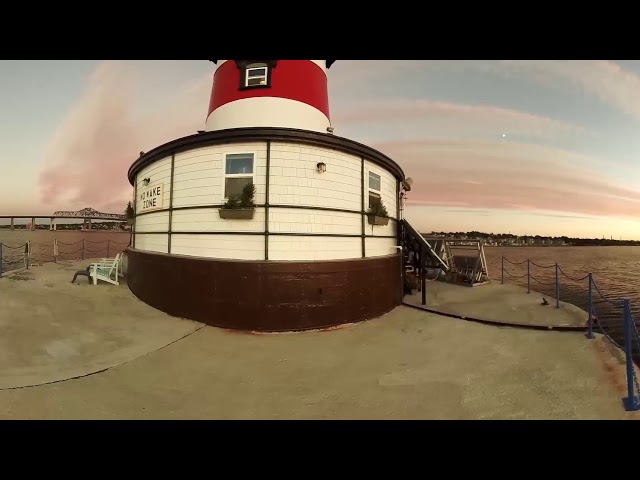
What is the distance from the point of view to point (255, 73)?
9.71 meters

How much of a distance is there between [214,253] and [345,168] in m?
4.29

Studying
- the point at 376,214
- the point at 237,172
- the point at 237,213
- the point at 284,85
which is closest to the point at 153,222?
the point at 237,172

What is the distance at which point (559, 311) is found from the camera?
860 centimetres

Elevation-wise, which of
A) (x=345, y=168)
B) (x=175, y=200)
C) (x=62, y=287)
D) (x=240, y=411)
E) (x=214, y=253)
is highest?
(x=345, y=168)

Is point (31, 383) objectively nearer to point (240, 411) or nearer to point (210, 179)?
point (240, 411)

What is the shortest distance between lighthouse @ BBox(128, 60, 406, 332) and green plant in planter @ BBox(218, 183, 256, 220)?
1.0 inches

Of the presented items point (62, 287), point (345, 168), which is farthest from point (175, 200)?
point (62, 287)

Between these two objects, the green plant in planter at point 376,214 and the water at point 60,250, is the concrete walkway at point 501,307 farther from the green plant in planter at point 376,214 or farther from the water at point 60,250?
the water at point 60,250

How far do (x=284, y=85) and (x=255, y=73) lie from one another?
112 cm

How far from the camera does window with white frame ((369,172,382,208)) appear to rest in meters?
8.75

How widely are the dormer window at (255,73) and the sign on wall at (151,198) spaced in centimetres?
452

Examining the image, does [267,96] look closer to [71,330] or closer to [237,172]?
[237,172]

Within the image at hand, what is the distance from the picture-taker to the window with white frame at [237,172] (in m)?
7.36

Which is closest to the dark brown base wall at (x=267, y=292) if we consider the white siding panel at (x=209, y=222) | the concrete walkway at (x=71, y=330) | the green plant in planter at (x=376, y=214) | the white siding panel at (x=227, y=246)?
the white siding panel at (x=227, y=246)
